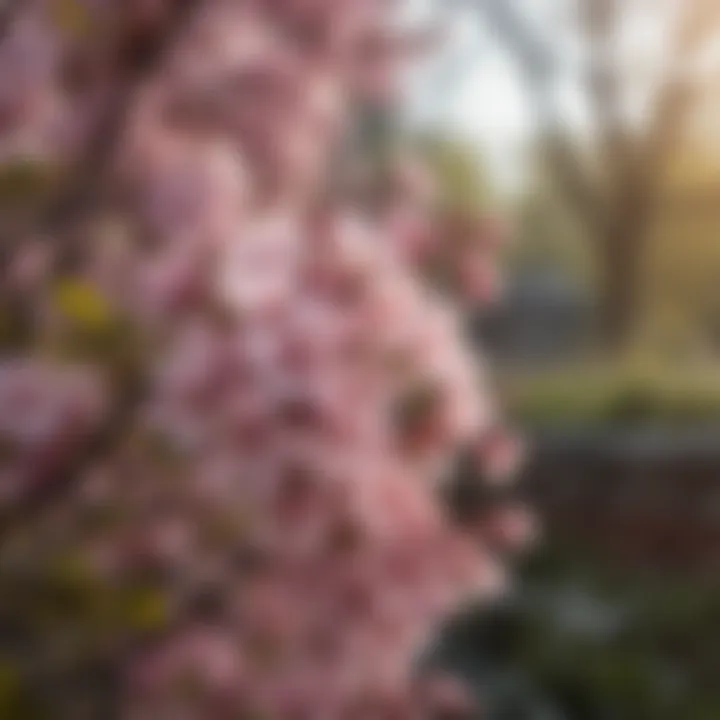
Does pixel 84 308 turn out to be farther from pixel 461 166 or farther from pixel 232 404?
pixel 461 166

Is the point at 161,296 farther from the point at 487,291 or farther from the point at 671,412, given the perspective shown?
the point at 671,412

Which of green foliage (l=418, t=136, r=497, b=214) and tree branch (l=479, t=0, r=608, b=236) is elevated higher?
tree branch (l=479, t=0, r=608, b=236)

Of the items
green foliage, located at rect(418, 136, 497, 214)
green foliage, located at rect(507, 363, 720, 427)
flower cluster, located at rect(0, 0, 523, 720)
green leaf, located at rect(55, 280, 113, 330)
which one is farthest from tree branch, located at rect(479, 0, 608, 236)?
green leaf, located at rect(55, 280, 113, 330)

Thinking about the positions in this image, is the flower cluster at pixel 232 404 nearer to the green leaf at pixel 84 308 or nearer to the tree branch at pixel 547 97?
the green leaf at pixel 84 308

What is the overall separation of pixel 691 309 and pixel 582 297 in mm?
171

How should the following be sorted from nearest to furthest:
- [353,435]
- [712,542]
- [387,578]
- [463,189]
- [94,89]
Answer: [94,89] < [353,435] < [387,578] < [463,189] < [712,542]

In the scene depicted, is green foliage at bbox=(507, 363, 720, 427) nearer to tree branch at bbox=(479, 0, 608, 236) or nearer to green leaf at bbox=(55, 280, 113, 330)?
tree branch at bbox=(479, 0, 608, 236)

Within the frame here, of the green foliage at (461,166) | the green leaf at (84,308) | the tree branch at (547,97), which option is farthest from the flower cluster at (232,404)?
the tree branch at (547,97)

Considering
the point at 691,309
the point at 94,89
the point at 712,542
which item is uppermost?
the point at 691,309

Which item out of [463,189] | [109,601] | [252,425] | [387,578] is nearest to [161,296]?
[252,425]

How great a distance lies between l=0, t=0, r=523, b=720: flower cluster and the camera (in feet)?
2.24

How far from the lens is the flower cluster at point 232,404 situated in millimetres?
684

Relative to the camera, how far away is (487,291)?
0.94 meters

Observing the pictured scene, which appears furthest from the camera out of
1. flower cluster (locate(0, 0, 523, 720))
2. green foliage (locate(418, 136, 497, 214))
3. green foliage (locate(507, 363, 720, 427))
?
green foliage (locate(507, 363, 720, 427))
